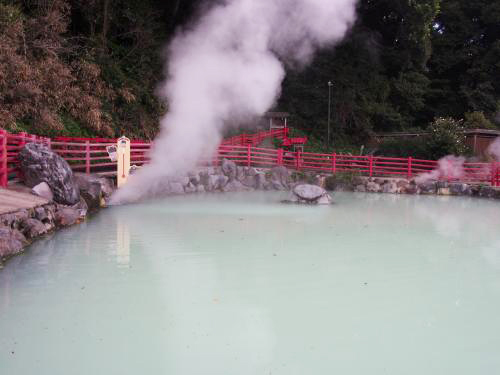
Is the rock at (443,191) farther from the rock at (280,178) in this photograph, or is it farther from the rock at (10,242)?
the rock at (10,242)

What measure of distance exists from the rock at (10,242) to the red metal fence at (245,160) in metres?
2.46

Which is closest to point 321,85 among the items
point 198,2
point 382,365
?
point 198,2

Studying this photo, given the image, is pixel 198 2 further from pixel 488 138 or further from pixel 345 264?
pixel 345 264

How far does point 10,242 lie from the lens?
18.4ft

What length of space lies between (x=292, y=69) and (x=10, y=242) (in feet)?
68.2

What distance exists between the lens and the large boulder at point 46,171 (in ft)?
26.6

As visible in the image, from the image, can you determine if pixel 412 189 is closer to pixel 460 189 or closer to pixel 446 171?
pixel 460 189

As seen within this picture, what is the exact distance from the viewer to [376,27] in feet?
87.8

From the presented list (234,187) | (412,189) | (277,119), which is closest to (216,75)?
(234,187)

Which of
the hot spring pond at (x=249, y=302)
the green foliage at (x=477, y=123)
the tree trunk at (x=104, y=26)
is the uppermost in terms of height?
the tree trunk at (x=104, y=26)

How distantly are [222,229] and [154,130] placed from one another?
9.28 metres

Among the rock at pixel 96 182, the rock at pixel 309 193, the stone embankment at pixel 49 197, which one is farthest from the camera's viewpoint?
the rock at pixel 309 193

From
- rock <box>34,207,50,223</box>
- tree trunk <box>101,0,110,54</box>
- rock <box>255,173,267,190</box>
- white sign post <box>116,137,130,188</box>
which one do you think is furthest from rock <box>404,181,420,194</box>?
rock <box>34,207,50,223</box>

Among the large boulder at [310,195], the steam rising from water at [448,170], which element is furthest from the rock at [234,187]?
the steam rising from water at [448,170]
